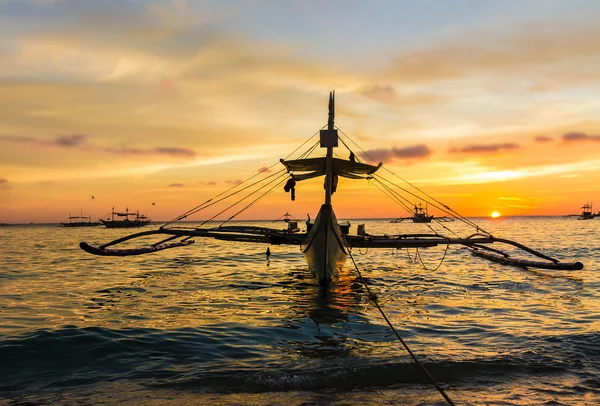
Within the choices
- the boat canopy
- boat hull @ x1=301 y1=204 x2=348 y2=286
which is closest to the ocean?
boat hull @ x1=301 y1=204 x2=348 y2=286

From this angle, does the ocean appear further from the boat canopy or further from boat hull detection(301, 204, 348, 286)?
the boat canopy

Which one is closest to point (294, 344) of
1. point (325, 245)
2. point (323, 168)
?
point (325, 245)

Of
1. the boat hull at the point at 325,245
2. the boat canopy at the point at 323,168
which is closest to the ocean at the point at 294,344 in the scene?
the boat hull at the point at 325,245

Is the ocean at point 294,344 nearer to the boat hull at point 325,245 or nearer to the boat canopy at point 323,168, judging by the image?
the boat hull at point 325,245

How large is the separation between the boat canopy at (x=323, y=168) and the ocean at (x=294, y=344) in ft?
18.9

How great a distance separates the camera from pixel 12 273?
25.6 meters

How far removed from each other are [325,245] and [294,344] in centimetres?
664

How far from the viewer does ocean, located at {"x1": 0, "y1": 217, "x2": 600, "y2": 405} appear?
7.62 meters

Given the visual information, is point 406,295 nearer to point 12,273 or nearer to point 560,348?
point 560,348

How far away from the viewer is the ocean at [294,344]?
762cm

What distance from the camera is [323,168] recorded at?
21.0m

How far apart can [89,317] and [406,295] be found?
12.5 m

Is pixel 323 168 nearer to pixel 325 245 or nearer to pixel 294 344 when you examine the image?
pixel 325 245

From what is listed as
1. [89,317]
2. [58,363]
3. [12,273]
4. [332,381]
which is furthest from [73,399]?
[12,273]
